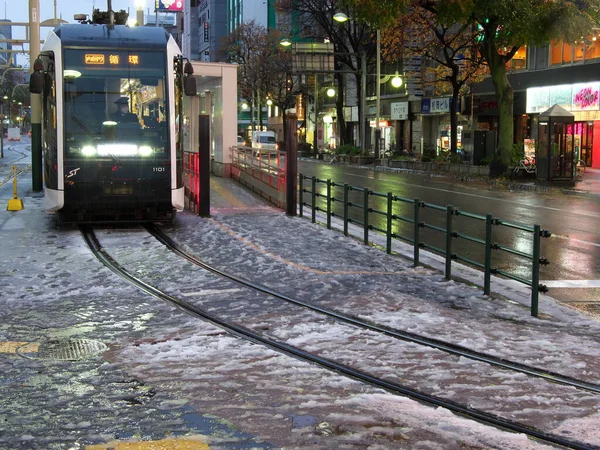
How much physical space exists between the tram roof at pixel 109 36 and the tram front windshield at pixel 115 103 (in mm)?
163

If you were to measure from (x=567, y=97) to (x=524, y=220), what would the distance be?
78.7ft

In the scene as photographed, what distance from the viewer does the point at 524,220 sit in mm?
19984

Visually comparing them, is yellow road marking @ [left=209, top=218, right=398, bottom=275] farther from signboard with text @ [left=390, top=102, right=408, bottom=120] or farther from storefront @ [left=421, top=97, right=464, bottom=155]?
signboard with text @ [left=390, top=102, right=408, bottom=120]

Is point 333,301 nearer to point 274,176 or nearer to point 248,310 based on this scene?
point 248,310

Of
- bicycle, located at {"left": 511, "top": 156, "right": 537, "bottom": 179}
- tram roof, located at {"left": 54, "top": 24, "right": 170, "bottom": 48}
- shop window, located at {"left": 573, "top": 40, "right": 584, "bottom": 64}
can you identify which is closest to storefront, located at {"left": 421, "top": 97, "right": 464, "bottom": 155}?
shop window, located at {"left": 573, "top": 40, "right": 584, "bottom": 64}

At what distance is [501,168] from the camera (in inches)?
1374

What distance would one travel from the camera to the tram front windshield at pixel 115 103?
16359 millimetres

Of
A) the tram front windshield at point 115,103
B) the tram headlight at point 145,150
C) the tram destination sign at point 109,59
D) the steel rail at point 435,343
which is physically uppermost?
the tram destination sign at point 109,59

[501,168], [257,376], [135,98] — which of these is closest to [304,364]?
[257,376]

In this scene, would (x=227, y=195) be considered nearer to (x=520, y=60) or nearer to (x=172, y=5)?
(x=520, y=60)

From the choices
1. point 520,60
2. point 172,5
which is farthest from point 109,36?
point 172,5

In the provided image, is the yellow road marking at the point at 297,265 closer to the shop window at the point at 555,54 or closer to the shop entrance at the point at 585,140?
the shop entrance at the point at 585,140

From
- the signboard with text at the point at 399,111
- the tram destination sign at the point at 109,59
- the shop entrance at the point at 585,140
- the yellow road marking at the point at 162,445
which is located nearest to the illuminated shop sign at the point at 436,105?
the signboard with text at the point at 399,111

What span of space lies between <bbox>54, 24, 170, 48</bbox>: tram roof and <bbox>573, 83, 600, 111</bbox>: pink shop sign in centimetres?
2768
